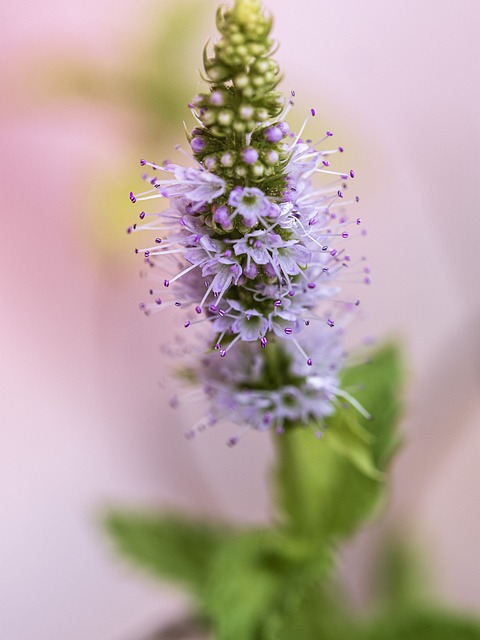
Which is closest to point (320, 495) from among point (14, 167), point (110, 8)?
point (14, 167)

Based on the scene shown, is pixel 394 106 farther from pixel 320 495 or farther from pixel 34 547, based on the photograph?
pixel 34 547

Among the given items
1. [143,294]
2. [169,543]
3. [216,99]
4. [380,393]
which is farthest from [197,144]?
[143,294]

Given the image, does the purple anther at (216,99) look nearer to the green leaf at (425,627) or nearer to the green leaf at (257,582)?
the green leaf at (257,582)

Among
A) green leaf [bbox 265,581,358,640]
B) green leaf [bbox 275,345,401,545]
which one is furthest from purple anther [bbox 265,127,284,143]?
green leaf [bbox 265,581,358,640]

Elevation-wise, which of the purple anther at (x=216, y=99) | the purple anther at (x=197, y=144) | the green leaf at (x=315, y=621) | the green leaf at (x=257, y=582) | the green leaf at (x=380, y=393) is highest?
the purple anther at (x=216, y=99)

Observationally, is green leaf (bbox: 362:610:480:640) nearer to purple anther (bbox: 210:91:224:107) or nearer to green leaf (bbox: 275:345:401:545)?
green leaf (bbox: 275:345:401:545)

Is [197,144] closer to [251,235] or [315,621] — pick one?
[251,235]

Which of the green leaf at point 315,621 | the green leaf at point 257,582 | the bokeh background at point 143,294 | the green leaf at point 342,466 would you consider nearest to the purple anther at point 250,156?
the green leaf at point 342,466
